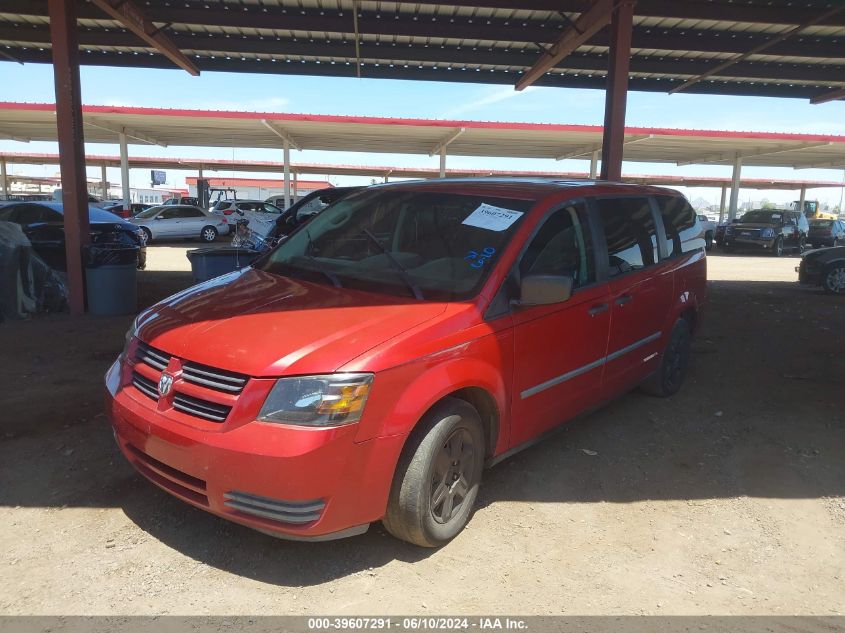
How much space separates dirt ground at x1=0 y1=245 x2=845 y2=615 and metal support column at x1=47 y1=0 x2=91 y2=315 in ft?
11.2

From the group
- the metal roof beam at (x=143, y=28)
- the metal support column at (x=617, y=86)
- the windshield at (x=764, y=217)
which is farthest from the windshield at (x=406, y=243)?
the windshield at (x=764, y=217)

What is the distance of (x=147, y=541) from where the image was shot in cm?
296

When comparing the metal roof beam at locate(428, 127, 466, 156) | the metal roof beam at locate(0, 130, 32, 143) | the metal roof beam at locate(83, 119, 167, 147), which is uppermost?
the metal roof beam at locate(0, 130, 32, 143)

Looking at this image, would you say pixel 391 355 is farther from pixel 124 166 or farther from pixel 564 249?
pixel 124 166

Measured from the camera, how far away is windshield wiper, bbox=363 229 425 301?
3168 mm

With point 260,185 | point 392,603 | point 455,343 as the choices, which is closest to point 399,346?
point 455,343

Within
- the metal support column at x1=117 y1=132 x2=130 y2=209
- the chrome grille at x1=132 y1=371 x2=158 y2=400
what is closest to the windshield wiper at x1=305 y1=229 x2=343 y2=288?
the chrome grille at x1=132 y1=371 x2=158 y2=400

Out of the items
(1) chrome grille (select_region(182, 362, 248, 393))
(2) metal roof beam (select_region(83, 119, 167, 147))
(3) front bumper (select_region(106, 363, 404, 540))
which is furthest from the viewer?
(2) metal roof beam (select_region(83, 119, 167, 147))

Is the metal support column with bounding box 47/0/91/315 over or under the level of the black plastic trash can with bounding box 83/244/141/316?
over

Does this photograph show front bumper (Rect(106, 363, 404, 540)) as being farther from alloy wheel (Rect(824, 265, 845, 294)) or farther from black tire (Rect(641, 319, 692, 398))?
alloy wheel (Rect(824, 265, 845, 294))

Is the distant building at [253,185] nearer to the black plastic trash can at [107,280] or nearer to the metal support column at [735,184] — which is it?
the metal support column at [735,184]

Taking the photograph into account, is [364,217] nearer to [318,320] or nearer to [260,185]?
[318,320]

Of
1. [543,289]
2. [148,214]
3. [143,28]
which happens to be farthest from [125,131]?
[543,289]

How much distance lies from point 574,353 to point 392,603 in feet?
6.01
